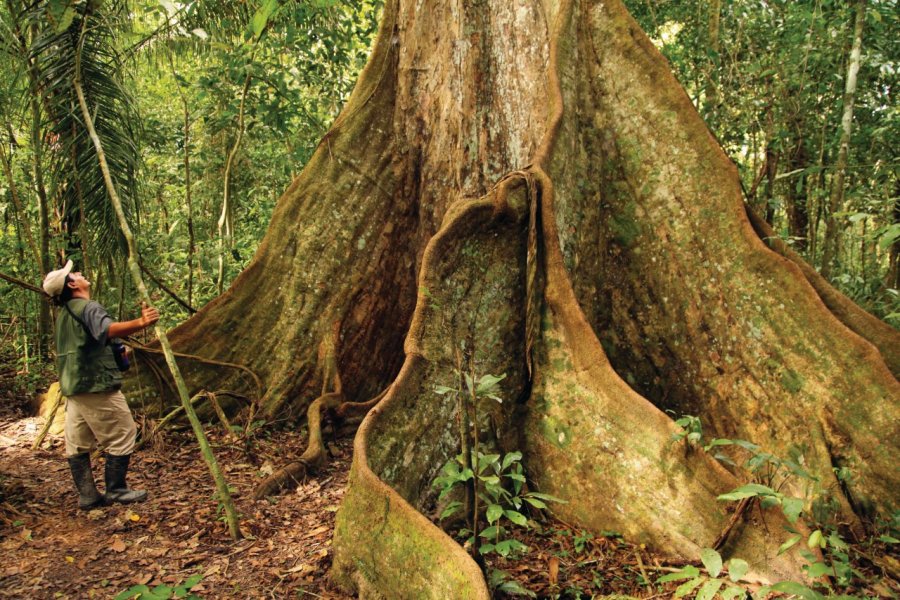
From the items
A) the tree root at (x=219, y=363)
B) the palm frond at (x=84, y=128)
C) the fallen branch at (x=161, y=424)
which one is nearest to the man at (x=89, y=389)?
the fallen branch at (x=161, y=424)

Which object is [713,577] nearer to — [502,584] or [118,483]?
[502,584]

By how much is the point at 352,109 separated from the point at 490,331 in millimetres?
2600

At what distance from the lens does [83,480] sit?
14.2 feet

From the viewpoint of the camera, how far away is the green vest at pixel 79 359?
434cm

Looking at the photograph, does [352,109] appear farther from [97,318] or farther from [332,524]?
[332,524]

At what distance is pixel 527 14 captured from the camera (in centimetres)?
480

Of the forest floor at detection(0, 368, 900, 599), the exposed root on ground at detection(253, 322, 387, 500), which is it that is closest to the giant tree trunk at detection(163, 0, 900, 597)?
the exposed root on ground at detection(253, 322, 387, 500)

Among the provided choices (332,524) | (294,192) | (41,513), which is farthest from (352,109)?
(41,513)

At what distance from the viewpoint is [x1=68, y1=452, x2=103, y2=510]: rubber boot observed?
4.31 m

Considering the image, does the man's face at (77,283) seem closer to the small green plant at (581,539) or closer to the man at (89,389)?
the man at (89,389)

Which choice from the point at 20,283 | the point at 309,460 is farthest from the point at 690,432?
the point at 20,283

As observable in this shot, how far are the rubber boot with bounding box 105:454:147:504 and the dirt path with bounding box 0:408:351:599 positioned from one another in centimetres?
9

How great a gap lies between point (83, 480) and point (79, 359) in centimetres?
85

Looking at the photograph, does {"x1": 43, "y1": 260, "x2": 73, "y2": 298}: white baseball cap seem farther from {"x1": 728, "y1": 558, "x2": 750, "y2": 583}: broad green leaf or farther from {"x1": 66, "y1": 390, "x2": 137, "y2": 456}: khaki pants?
{"x1": 728, "y1": 558, "x2": 750, "y2": 583}: broad green leaf
